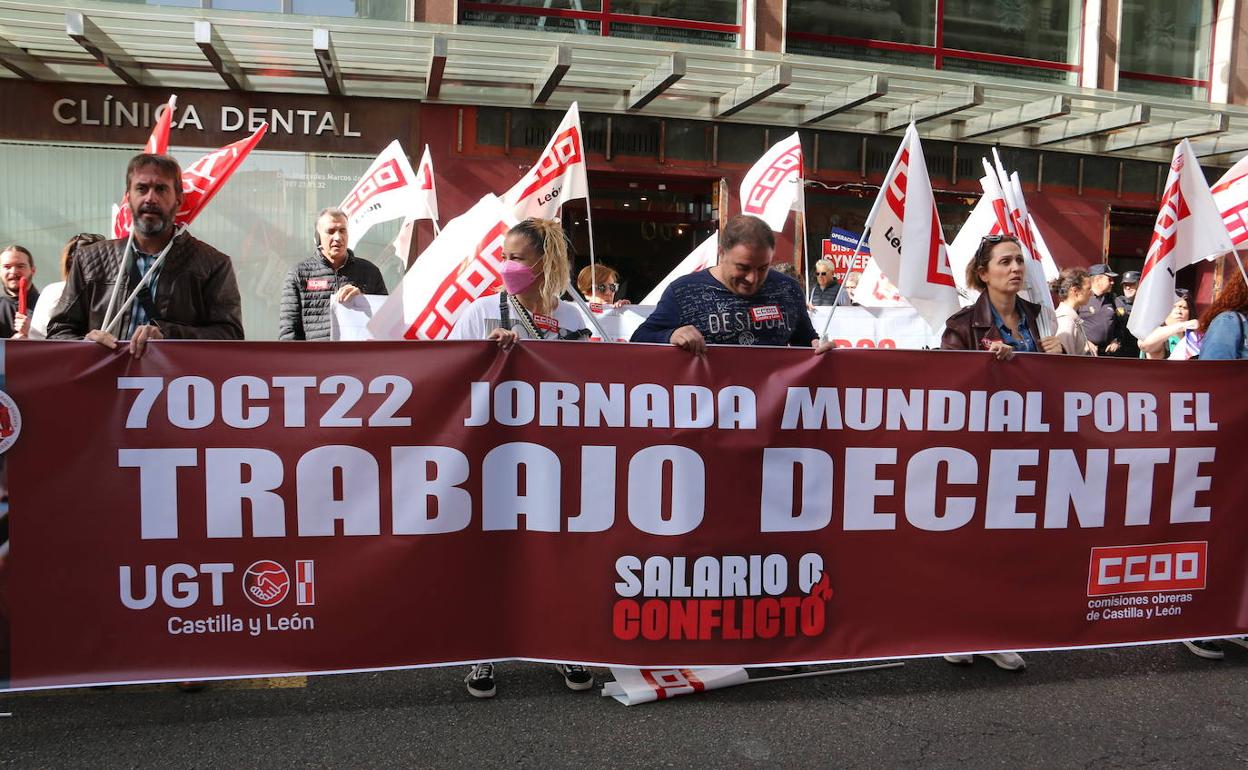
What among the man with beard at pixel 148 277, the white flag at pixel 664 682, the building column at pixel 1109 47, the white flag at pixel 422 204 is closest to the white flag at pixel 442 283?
the man with beard at pixel 148 277

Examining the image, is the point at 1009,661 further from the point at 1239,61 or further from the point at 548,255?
the point at 1239,61

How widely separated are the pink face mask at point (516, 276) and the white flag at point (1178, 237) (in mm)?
3217

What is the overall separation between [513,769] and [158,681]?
1349mm

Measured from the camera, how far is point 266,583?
3.58 m

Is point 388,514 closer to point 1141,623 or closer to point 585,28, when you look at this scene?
point 1141,623

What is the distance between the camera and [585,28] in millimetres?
13250

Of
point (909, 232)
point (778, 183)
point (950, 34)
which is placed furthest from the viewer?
point (950, 34)

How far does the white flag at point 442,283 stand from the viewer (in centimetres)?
477

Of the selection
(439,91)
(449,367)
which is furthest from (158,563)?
(439,91)

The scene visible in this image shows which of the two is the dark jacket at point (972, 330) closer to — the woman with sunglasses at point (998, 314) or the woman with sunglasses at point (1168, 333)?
the woman with sunglasses at point (998, 314)

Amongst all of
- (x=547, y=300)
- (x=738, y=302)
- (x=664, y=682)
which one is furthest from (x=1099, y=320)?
(x=664, y=682)

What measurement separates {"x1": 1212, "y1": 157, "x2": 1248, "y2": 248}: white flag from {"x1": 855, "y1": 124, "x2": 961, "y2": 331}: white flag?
1.94m

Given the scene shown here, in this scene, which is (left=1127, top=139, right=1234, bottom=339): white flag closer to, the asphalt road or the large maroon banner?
the large maroon banner

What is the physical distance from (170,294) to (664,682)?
2.58 m
